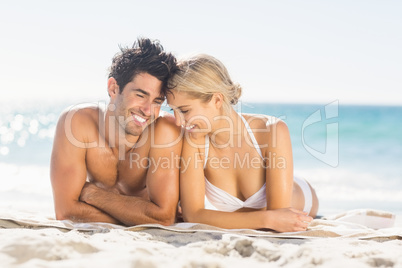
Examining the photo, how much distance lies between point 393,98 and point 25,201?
20453 mm

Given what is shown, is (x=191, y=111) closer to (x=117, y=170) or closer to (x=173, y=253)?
(x=117, y=170)

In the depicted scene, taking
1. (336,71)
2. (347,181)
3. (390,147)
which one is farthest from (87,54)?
(347,181)

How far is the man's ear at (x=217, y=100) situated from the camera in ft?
11.2

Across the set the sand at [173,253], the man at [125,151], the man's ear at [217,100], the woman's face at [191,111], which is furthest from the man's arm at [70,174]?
the man's ear at [217,100]

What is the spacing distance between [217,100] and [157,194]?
83cm

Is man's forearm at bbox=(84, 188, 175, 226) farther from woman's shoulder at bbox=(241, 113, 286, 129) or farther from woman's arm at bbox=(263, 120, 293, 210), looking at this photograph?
woman's shoulder at bbox=(241, 113, 286, 129)

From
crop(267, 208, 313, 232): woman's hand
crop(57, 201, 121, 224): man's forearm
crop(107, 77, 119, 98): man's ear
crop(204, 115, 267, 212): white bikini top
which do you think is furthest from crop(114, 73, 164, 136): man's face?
crop(267, 208, 313, 232): woman's hand

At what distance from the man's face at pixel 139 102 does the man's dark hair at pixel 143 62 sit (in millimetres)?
43

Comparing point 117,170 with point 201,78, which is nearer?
point 201,78

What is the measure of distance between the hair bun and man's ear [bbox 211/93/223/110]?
0.44ft

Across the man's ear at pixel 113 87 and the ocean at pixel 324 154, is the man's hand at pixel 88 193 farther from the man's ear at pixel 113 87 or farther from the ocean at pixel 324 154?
the man's ear at pixel 113 87

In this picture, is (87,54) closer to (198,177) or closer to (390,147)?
(390,147)

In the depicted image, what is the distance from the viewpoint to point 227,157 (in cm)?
362

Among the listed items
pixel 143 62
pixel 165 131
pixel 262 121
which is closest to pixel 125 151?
pixel 165 131
